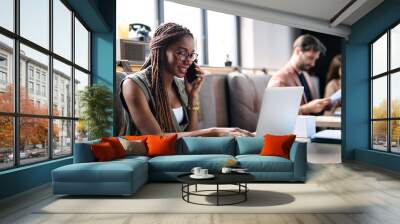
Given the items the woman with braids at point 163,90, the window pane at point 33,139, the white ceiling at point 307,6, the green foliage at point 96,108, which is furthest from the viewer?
the woman with braids at point 163,90

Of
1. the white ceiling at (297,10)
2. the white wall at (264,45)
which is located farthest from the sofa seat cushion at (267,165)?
the white wall at (264,45)

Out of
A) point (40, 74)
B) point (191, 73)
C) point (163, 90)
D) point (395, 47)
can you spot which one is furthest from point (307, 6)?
point (40, 74)

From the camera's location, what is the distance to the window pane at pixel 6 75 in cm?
441

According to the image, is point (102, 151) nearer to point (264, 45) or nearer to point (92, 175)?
point (92, 175)

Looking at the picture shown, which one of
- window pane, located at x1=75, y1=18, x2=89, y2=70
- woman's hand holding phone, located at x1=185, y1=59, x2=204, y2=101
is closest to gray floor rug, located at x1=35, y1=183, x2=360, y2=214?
window pane, located at x1=75, y1=18, x2=89, y2=70

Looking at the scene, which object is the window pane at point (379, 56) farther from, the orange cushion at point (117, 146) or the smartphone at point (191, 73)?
the orange cushion at point (117, 146)

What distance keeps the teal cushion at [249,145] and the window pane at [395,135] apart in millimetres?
2840

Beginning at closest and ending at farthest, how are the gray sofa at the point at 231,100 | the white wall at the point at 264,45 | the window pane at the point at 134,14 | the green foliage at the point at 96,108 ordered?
the green foliage at the point at 96,108, the gray sofa at the point at 231,100, the window pane at the point at 134,14, the white wall at the point at 264,45

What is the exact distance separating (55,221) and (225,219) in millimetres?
1525

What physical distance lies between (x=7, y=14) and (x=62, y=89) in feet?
6.30

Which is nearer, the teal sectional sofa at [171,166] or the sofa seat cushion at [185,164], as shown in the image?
the teal sectional sofa at [171,166]

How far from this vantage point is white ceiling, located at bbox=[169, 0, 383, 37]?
733 cm

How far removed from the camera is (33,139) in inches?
206

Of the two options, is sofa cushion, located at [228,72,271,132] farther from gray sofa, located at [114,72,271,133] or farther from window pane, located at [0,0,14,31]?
window pane, located at [0,0,14,31]
